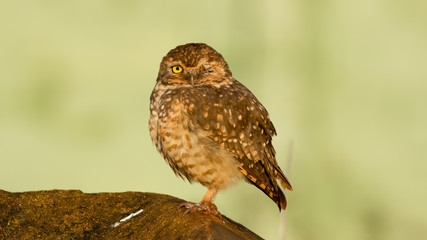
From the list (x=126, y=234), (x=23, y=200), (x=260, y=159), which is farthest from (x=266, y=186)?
(x=23, y=200)

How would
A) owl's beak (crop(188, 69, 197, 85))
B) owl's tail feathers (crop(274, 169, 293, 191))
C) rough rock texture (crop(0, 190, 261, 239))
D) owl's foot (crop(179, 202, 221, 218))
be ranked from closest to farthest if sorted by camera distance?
rough rock texture (crop(0, 190, 261, 239)), owl's foot (crop(179, 202, 221, 218)), owl's beak (crop(188, 69, 197, 85)), owl's tail feathers (crop(274, 169, 293, 191))

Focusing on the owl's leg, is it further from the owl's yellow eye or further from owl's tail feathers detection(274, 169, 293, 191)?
the owl's yellow eye

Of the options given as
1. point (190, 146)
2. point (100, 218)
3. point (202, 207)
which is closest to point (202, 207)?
point (202, 207)

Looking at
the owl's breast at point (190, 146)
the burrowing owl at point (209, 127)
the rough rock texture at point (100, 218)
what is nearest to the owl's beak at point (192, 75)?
the burrowing owl at point (209, 127)

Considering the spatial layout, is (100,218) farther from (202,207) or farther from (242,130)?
(242,130)

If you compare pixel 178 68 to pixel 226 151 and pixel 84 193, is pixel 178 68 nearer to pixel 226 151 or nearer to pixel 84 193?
pixel 226 151

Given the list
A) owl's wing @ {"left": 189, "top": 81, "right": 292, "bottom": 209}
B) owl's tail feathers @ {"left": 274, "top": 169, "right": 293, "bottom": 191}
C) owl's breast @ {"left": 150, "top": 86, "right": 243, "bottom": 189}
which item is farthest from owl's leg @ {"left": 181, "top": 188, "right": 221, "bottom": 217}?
owl's tail feathers @ {"left": 274, "top": 169, "right": 293, "bottom": 191}

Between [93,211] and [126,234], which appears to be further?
[93,211]
